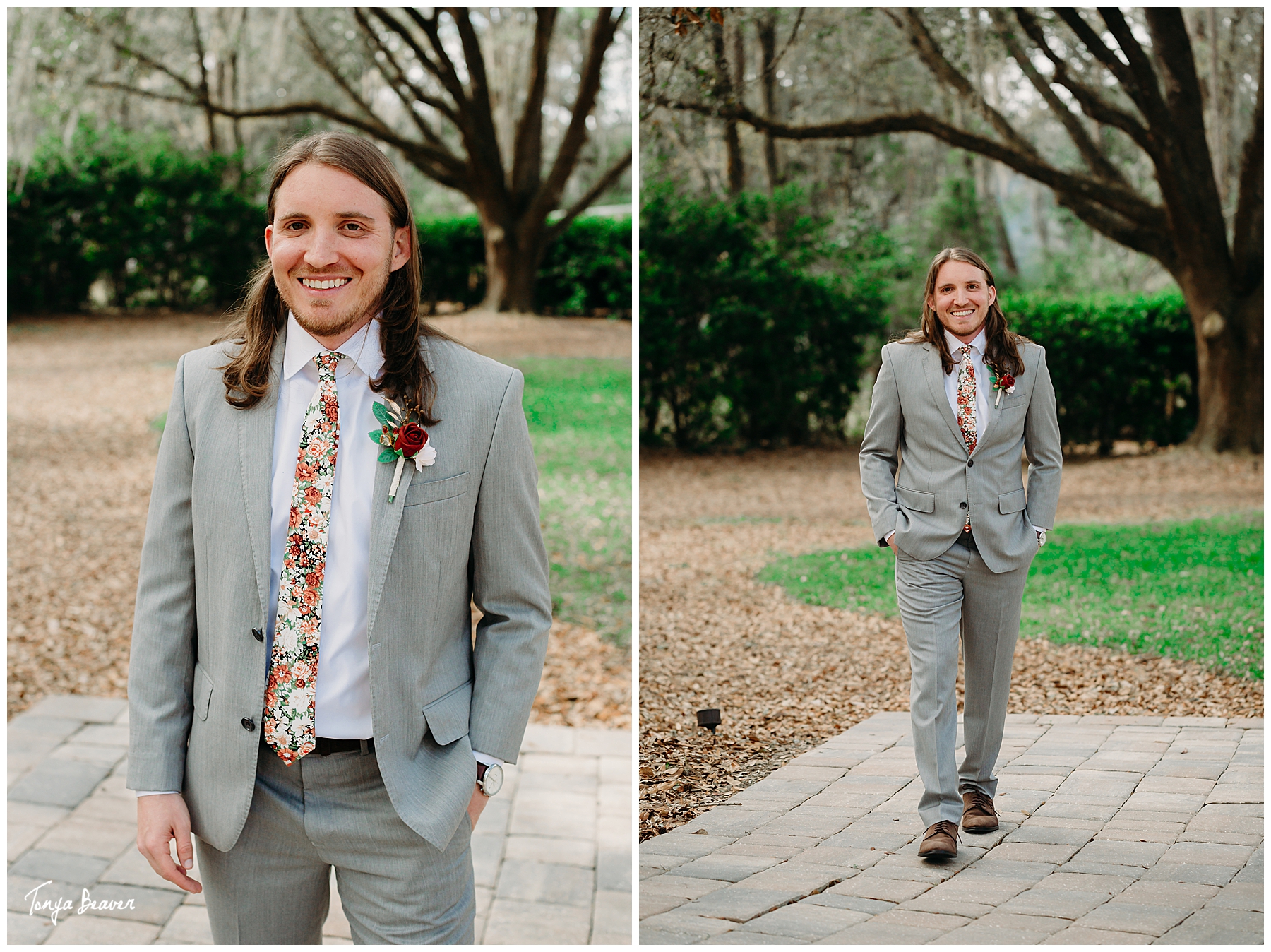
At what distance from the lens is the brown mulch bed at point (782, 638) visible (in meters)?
3.11

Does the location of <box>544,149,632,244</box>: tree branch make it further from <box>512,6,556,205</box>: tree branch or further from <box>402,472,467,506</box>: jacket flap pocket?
<box>402,472,467,506</box>: jacket flap pocket

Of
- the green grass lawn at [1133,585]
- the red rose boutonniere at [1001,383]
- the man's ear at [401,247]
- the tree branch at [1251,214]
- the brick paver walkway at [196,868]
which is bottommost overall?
the brick paver walkway at [196,868]

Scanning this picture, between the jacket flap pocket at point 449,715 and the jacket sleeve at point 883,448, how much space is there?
1.19 meters

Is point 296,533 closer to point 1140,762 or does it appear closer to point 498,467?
point 498,467

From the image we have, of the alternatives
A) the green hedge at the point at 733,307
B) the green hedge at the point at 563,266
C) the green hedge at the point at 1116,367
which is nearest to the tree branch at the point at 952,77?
the green hedge at the point at 1116,367

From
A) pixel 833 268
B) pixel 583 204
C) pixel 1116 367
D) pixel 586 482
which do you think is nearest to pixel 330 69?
pixel 583 204

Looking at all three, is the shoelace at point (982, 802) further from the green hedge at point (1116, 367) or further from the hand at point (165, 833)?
the green hedge at point (1116, 367)

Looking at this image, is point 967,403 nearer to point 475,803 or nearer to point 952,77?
point 475,803

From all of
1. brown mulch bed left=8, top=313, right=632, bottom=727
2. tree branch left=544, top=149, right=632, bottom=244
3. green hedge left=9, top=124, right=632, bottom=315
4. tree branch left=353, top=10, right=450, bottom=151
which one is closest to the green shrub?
green hedge left=9, top=124, right=632, bottom=315

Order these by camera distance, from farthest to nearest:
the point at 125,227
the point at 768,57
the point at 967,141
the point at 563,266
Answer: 1. the point at 563,266
2. the point at 125,227
3. the point at 967,141
4. the point at 768,57

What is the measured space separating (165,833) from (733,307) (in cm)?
652

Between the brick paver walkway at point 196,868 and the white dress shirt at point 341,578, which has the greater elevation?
the white dress shirt at point 341,578

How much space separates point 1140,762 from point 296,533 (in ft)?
7.28

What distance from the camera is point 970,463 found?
2611 millimetres
